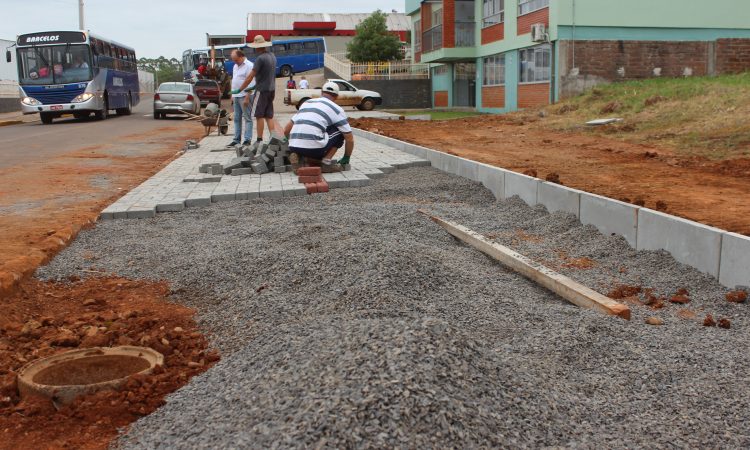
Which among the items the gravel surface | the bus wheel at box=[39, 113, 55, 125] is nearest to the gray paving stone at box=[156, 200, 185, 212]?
the gravel surface

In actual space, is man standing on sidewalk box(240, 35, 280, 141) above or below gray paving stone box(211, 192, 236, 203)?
above

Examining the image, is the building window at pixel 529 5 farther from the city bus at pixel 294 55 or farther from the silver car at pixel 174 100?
the city bus at pixel 294 55

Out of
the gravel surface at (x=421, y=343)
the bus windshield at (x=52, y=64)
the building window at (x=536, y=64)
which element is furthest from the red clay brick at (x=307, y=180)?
the bus windshield at (x=52, y=64)

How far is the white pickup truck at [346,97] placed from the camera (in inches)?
1383

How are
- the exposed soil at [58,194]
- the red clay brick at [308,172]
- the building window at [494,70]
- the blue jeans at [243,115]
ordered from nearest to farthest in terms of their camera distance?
the exposed soil at [58,194]
the red clay brick at [308,172]
the blue jeans at [243,115]
the building window at [494,70]

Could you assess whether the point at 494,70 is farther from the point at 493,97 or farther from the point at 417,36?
the point at 417,36

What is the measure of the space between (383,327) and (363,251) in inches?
78.0

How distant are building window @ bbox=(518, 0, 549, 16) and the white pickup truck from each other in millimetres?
10294

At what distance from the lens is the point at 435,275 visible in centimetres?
500

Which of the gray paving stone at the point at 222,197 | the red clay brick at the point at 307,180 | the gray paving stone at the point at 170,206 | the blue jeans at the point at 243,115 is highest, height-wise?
the blue jeans at the point at 243,115

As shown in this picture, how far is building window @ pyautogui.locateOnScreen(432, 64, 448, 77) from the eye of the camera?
126ft

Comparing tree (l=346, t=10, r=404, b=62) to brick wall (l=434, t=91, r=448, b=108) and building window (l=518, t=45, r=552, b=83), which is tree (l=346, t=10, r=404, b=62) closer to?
brick wall (l=434, t=91, r=448, b=108)

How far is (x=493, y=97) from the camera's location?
1233 inches

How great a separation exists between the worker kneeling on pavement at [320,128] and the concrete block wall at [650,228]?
2520 millimetres
